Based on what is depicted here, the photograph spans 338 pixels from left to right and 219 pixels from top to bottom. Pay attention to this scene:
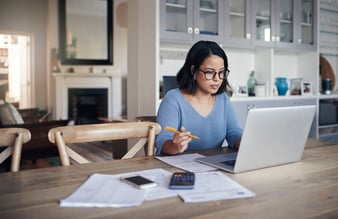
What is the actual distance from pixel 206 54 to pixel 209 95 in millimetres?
207

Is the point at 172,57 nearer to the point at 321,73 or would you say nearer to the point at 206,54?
the point at 206,54

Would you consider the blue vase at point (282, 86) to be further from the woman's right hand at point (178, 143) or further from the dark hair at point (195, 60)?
the woman's right hand at point (178, 143)

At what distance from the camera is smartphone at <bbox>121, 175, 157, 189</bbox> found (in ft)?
3.03

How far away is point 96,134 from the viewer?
1347 mm

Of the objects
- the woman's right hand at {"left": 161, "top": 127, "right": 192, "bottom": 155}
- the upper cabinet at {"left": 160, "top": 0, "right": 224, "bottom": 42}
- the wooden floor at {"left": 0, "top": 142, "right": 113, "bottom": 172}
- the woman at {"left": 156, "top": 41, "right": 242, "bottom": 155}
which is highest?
the upper cabinet at {"left": 160, "top": 0, "right": 224, "bottom": 42}

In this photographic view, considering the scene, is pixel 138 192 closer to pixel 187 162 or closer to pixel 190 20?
pixel 187 162

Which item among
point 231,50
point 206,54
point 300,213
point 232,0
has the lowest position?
point 300,213

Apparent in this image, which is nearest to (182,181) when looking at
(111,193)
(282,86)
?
(111,193)

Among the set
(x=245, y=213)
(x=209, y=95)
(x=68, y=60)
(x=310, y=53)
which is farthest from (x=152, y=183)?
(x=68, y=60)

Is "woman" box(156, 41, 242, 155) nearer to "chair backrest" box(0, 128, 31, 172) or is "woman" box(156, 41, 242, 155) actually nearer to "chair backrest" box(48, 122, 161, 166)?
"chair backrest" box(48, 122, 161, 166)

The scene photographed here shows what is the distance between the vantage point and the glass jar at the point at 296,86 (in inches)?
165

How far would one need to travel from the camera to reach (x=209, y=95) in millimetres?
1822

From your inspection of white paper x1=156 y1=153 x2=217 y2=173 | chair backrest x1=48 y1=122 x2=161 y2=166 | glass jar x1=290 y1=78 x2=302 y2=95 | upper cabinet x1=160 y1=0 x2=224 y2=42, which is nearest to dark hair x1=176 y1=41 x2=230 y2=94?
chair backrest x1=48 y1=122 x2=161 y2=166

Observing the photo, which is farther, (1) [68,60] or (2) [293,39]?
(1) [68,60]
